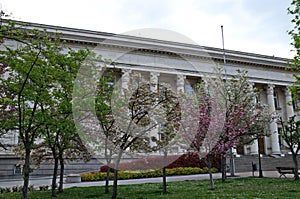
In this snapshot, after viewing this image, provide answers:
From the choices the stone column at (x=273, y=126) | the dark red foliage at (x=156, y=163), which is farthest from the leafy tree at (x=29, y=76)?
the stone column at (x=273, y=126)

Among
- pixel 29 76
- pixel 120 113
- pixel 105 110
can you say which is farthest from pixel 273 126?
pixel 29 76

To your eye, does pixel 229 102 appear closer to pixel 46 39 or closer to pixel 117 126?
pixel 117 126

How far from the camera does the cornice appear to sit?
30766 millimetres

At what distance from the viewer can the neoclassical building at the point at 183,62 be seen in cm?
3212

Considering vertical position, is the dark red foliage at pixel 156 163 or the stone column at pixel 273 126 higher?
the stone column at pixel 273 126

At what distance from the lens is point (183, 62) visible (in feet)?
126

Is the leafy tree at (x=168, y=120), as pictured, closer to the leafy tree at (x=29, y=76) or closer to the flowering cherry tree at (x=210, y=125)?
the flowering cherry tree at (x=210, y=125)

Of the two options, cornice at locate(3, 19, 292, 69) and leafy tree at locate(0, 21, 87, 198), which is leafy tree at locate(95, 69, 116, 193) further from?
cornice at locate(3, 19, 292, 69)

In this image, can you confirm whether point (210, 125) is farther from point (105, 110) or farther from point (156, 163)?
point (156, 163)

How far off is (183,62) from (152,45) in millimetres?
6173

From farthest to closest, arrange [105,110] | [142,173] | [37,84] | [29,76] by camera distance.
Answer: [142,173] → [105,110] → [37,84] → [29,76]

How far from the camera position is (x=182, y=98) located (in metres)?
15.8

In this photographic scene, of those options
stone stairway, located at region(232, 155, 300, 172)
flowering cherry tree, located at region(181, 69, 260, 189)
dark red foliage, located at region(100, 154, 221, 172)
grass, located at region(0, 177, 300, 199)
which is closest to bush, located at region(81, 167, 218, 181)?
dark red foliage, located at region(100, 154, 221, 172)

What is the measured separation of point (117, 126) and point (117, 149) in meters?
1.12
